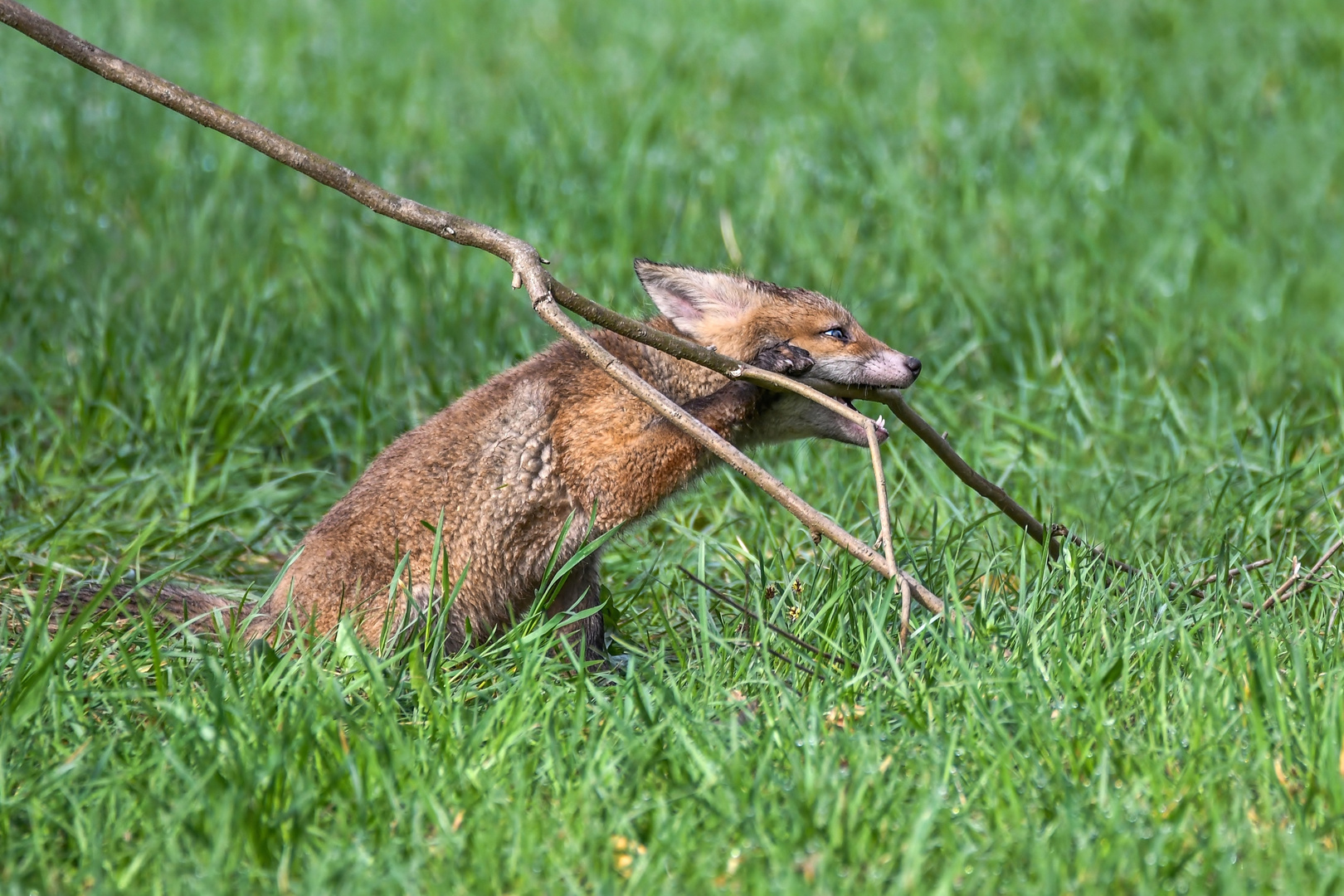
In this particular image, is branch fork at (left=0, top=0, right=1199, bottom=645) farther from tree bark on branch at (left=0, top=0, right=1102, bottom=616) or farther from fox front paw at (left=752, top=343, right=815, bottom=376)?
fox front paw at (left=752, top=343, right=815, bottom=376)

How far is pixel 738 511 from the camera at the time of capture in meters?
5.15

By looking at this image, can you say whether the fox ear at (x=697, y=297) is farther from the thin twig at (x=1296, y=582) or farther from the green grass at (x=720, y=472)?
the thin twig at (x=1296, y=582)

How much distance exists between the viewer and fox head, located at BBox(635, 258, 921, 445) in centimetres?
428

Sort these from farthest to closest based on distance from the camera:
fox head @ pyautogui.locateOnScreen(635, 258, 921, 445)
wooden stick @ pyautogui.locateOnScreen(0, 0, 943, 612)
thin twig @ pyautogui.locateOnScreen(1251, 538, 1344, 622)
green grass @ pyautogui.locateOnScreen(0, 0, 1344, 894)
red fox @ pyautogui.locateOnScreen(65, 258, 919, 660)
Answer: fox head @ pyautogui.locateOnScreen(635, 258, 921, 445)
red fox @ pyautogui.locateOnScreen(65, 258, 919, 660)
thin twig @ pyautogui.locateOnScreen(1251, 538, 1344, 622)
wooden stick @ pyautogui.locateOnScreen(0, 0, 943, 612)
green grass @ pyautogui.locateOnScreen(0, 0, 1344, 894)

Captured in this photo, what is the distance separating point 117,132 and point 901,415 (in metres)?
5.55

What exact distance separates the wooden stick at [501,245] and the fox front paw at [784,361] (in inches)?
19.8

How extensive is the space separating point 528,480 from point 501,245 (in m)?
0.93

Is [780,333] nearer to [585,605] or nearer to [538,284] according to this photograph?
[585,605]

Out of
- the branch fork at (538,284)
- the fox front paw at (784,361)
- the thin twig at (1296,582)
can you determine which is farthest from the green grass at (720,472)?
the fox front paw at (784,361)

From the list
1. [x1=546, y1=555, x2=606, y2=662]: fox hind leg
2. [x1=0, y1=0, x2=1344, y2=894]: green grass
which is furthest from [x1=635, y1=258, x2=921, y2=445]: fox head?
[x1=546, y1=555, x2=606, y2=662]: fox hind leg

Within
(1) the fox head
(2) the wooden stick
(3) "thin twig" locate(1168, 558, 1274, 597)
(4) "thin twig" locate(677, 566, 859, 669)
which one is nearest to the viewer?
(2) the wooden stick

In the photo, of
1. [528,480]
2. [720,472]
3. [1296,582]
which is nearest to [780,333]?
[720,472]

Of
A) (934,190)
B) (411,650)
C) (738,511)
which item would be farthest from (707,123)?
(411,650)

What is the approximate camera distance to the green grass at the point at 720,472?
2.76m
